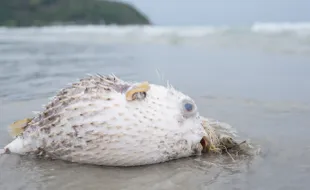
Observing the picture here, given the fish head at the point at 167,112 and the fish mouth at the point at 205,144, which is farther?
the fish mouth at the point at 205,144

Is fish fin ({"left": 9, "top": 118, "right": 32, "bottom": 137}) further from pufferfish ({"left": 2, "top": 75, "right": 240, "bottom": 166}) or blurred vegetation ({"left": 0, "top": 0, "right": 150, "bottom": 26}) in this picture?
blurred vegetation ({"left": 0, "top": 0, "right": 150, "bottom": 26})

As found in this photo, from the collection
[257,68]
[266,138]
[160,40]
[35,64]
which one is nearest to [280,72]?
[257,68]

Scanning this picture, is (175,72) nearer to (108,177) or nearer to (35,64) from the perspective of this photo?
(35,64)

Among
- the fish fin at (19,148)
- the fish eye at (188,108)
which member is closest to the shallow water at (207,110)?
the fish fin at (19,148)

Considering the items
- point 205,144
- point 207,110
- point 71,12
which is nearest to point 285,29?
point 207,110

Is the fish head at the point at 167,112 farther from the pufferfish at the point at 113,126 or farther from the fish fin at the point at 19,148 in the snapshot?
the fish fin at the point at 19,148

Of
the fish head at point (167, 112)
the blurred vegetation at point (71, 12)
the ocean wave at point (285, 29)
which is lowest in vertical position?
the fish head at point (167, 112)
